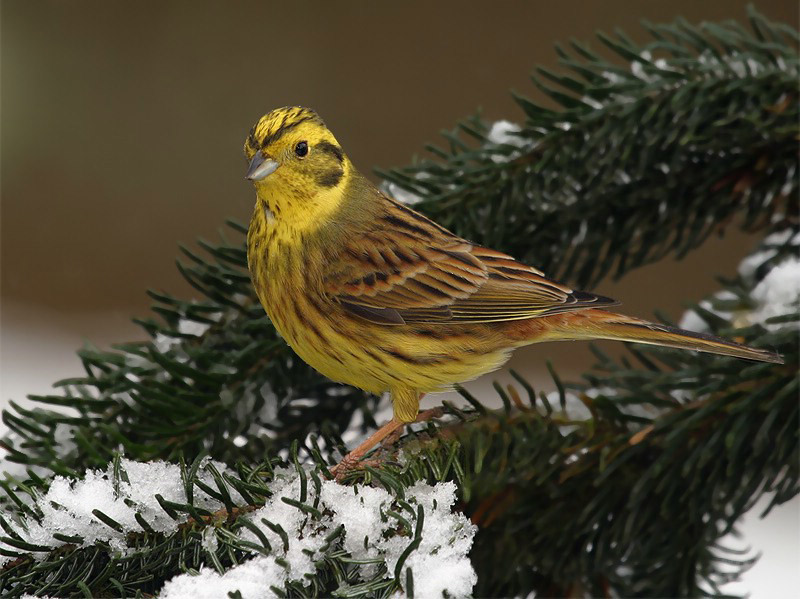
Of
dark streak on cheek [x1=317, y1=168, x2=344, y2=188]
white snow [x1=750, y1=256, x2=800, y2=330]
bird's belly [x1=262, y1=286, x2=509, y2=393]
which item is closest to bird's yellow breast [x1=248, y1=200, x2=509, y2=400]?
bird's belly [x1=262, y1=286, x2=509, y2=393]

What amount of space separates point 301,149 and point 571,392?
0.61m

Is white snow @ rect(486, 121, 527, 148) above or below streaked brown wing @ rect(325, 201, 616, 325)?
above

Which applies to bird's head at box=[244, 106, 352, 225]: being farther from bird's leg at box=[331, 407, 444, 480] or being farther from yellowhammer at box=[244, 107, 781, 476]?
bird's leg at box=[331, 407, 444, 480]

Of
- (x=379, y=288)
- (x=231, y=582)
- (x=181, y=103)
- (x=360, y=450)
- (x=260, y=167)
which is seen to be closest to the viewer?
(x=231, y=582)

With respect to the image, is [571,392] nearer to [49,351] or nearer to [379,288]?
[379,288]

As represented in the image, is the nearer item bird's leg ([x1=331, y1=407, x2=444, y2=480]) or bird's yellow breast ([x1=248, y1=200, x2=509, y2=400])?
bird's leg ([x1=331, y1=407, x2=444, y2=480])

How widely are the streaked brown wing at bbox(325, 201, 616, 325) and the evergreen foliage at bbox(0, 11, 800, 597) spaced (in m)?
0.08

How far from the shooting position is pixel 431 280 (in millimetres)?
1694

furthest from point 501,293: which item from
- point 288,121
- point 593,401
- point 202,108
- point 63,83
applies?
point 63,83

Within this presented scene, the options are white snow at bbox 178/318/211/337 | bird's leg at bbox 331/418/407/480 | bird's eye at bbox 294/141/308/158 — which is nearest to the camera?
bird's leg at bbox 331/418/407/480

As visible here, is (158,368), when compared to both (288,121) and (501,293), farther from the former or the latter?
(501,293)

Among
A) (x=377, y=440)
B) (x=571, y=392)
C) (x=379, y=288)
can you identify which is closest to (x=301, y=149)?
(x=379, y=288)

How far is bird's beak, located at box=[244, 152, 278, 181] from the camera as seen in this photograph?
4.82ft

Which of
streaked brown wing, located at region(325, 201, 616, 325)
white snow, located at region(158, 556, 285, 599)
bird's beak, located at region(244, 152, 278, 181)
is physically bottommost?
white snow, located at region(158, 556, 285, 599)
